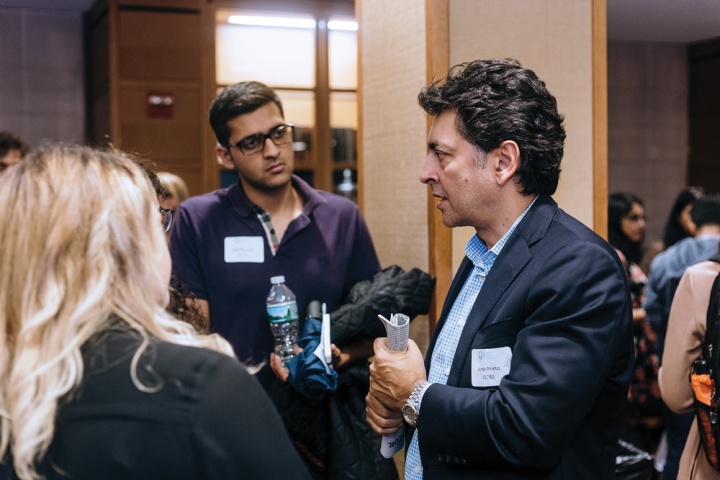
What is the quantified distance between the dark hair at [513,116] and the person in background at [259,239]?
0.81 meters

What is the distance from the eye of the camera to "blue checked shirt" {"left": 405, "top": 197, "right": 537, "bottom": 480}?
5.16ft

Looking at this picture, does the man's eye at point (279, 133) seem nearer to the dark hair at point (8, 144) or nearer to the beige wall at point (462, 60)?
the beige wall at point (462, 60)

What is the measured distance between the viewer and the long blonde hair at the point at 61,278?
2.95 ft

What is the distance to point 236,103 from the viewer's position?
92.2 inches

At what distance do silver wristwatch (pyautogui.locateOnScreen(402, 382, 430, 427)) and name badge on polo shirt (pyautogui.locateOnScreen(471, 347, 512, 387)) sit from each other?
10cm

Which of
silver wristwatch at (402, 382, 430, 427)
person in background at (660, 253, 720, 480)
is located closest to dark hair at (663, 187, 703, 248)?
person in background at (660, 253, 720, 480)

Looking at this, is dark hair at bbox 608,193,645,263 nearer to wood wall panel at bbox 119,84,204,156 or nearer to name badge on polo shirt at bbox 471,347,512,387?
wood wall panel at bbox 119,84,204,156

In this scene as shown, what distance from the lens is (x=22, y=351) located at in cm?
92

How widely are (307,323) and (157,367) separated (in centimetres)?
122

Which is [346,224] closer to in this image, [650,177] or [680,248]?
[680,248]

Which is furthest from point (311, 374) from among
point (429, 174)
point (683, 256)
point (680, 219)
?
point (680, 219)

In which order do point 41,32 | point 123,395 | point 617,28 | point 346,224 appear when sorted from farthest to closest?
1. point 617,28
2. point 41,32
3. point 346,224
4. point 123,395

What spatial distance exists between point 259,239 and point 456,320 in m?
0.85

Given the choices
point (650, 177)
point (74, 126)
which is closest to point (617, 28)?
point (650, 177)
